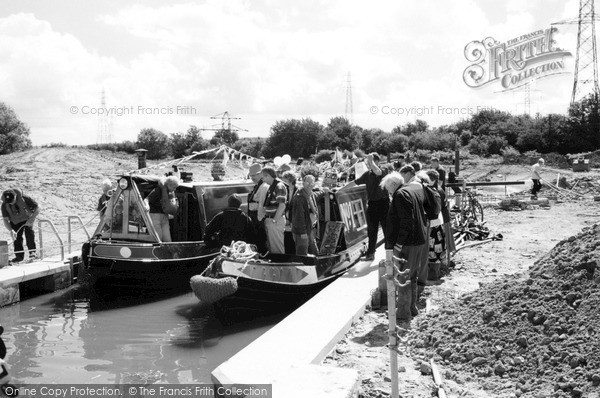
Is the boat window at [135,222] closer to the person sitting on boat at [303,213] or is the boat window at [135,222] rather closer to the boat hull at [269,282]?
the boat hull at [269,282]

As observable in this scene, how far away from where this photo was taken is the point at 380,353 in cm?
575

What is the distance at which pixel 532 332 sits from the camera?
518cm

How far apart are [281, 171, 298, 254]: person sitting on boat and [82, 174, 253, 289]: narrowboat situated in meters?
2.23

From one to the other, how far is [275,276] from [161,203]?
3.35 meters

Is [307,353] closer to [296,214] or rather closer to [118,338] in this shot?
[296,214]

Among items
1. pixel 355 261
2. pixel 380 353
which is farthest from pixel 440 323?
pixel 355 261

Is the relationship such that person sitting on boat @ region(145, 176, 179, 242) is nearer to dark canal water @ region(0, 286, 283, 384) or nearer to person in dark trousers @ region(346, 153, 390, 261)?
dark canal water @ region(0, 286, 283, 384)

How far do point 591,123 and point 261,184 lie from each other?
37033mm

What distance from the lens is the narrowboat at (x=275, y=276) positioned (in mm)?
8406

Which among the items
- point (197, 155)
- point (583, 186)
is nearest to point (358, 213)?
point (197, 155)

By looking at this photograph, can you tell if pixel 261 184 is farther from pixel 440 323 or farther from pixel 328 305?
pixel 440 323

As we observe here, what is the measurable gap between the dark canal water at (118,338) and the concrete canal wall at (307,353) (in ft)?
4.66

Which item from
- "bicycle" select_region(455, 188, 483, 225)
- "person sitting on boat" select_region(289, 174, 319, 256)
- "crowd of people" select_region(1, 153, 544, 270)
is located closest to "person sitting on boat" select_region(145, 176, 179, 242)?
"crowd of people" select_region(1, 153, 544, 270)

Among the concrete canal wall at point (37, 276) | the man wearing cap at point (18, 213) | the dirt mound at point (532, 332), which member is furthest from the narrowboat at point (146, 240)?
the dirt mound at point (532, 332)
